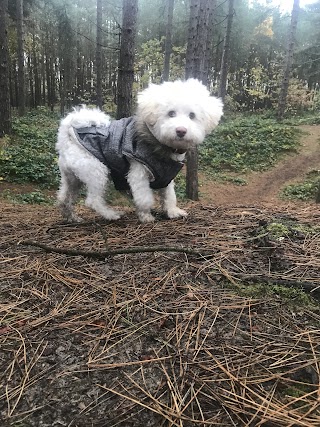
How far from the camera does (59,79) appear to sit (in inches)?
1233

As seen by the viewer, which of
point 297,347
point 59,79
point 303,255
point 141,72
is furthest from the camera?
point 141,72

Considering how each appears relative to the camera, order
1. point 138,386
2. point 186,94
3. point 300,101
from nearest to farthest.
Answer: point 138,386, point 186,94, point 300,101

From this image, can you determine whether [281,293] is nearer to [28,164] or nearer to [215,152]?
[28,164]

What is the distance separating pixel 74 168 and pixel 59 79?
3094 cm

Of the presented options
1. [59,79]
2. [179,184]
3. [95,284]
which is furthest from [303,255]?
[59,79]

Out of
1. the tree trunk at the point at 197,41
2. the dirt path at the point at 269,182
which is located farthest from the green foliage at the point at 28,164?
the dirt path at the point at 269,182

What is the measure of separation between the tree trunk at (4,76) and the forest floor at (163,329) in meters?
10.1

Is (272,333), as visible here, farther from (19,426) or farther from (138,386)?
(19,426)

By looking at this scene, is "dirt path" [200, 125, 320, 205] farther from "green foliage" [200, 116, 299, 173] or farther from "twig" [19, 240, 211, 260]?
"twig" [19, 240, 211, 260]

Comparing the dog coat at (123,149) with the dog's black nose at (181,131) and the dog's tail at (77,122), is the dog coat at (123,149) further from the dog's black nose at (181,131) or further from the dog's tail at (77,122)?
the dog's black nose at (181,131)

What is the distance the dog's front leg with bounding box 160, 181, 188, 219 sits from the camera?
13.3 ft

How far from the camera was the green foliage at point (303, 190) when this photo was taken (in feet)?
33.2

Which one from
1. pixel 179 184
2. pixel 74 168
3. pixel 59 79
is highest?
pixel 59 79

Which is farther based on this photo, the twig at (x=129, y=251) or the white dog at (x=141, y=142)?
the white dog at (x=141, y=142)
